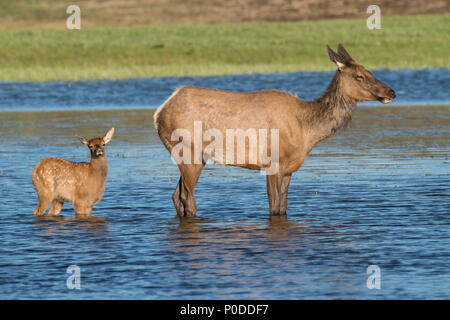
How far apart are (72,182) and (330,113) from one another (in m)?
3.41

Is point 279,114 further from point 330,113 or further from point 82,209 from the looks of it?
point 82,209

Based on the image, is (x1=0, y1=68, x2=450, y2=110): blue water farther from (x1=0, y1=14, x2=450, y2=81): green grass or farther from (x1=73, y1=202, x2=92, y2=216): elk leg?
(x1=73, y1=202, x2=92, y2=216): elk leg

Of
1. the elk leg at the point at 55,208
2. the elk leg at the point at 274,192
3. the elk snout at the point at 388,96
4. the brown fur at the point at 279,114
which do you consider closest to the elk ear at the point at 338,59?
the brown fur at the point at 279,114

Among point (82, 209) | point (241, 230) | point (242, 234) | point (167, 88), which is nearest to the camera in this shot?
point (242, 234)

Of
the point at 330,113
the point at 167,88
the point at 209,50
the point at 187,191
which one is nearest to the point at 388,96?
the point at 330,113

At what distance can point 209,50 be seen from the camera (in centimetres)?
5700

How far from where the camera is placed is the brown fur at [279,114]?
13.0 meters

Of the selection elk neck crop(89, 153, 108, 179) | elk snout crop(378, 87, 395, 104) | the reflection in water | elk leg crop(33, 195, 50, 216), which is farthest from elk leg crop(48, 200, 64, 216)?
elk snout crop(378, 87, 395, 104)

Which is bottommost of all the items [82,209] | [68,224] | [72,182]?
[68,224]

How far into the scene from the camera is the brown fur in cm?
1304

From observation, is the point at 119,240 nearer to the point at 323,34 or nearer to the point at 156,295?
the point at 156,295

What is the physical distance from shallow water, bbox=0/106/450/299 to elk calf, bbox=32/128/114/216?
0.86ft

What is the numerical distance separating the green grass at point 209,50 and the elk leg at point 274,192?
108 ft

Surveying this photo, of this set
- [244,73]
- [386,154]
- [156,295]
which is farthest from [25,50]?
[156,295]
